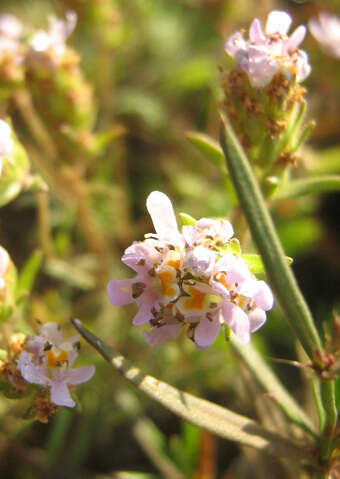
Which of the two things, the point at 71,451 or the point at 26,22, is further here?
the point at 26,22

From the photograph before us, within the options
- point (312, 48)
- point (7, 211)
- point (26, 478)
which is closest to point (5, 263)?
point (26, 478)

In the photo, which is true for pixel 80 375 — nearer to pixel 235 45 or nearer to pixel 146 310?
pixel 146 310

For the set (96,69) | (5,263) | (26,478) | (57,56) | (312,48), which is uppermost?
(96,69)

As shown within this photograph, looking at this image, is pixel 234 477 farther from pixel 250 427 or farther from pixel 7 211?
pixel 7 211

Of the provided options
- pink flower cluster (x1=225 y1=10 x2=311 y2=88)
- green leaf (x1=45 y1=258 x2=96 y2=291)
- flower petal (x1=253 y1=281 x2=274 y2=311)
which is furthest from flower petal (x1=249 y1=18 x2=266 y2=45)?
green leaf (x1=45 y1=258 x2=96 y2=291)

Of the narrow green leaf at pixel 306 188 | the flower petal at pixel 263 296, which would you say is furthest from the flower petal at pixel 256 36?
the flower petal at pixel 263 296

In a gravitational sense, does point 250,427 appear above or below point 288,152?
below

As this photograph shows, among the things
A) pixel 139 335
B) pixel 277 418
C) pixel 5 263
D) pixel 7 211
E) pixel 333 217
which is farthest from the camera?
pixel 333 217
